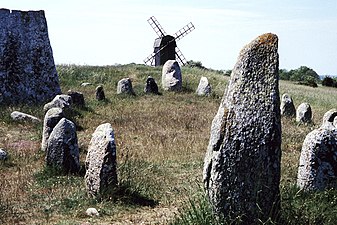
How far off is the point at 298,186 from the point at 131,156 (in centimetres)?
541

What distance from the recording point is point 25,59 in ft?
85.0

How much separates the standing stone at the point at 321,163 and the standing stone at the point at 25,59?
55.5 ft

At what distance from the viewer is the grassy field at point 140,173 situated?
31.0ft

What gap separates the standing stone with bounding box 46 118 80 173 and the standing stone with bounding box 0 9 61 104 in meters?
12.0

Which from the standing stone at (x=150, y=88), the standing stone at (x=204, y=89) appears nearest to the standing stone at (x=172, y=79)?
the standing stone at (x=204, y=89)

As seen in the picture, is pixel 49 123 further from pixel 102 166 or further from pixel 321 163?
pixel 321 163

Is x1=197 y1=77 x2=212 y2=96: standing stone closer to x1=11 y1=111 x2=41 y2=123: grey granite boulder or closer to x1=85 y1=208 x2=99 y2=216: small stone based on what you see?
x1=11 y1=111 x2=41 y2=123: grey granite boulder

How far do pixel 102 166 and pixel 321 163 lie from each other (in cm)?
408

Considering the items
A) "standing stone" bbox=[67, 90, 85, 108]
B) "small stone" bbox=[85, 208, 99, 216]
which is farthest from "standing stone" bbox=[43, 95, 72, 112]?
"small stone" bbox=[85, 208, 99, 216]

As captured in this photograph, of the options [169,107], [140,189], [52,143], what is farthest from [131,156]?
[169,107]

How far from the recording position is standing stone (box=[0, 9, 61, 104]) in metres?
25.4

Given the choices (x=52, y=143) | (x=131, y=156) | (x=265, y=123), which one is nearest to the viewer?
(x=265, y=123)

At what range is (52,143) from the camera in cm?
1367

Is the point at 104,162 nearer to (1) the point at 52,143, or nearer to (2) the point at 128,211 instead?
(2) the point at 128,211
